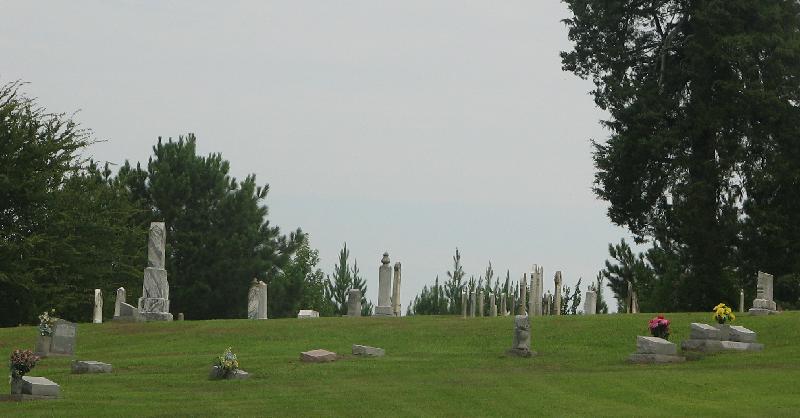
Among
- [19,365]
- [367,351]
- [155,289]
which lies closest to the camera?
[19,365]

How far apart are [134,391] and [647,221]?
120 ft

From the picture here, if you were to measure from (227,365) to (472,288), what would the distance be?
40190 mm

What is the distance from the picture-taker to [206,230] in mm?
80000

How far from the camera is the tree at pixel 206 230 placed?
77.6 m

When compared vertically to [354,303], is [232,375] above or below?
below

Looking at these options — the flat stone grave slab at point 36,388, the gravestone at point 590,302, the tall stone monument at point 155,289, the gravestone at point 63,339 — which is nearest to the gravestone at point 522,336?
the gravestone at point 63,339

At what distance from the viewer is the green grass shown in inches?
1078

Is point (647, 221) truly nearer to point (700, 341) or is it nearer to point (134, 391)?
point (700, 341)

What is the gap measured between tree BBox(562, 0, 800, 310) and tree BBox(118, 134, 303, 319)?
78.1ft

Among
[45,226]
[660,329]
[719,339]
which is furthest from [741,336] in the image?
[45,226]

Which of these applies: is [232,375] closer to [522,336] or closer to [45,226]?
[522,336]

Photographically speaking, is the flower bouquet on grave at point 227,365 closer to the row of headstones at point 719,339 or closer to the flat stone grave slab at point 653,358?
the flat stone grave slab at point 653,358

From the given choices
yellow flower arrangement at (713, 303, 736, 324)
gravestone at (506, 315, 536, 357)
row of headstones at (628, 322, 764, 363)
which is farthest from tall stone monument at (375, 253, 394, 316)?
yellow flower arrangement at (713, 303, 736, 324)

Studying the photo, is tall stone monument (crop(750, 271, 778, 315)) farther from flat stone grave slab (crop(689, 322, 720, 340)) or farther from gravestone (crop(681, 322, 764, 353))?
flat stone grave slab (crop(689, 322, 720, 340))
